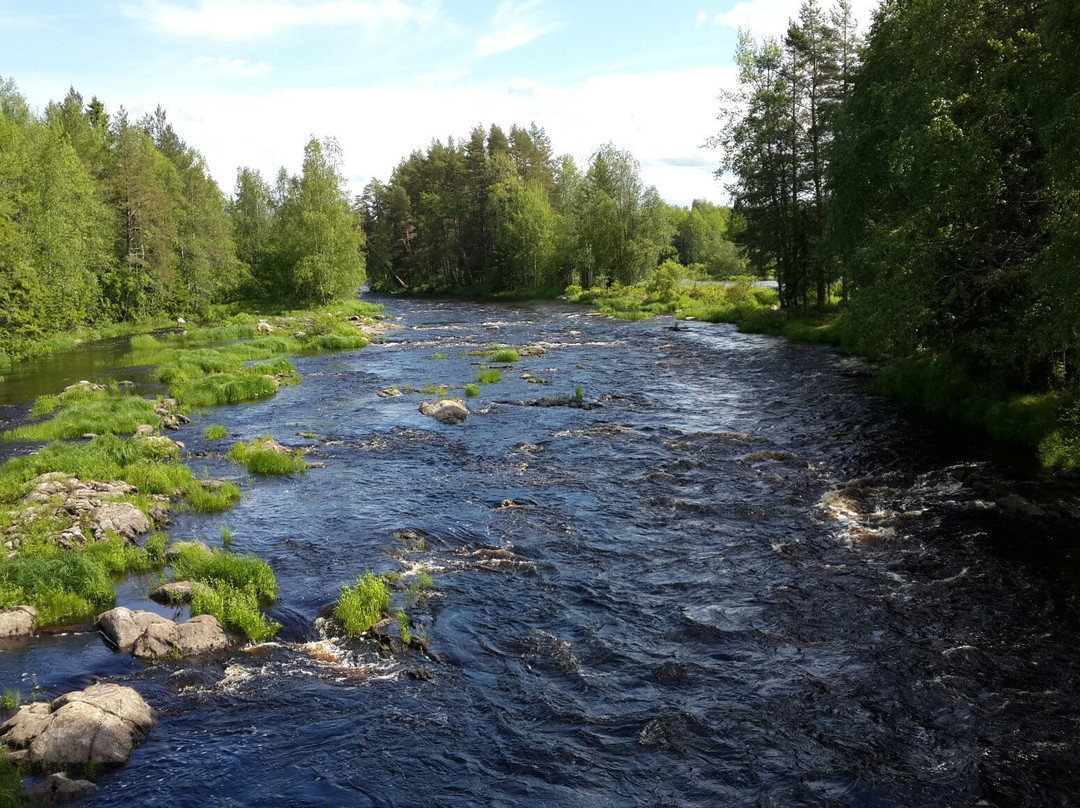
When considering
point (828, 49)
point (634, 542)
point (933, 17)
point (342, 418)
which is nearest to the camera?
point (634, 542)

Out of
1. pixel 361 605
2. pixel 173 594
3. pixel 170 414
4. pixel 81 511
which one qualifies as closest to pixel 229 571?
pixel 173 594

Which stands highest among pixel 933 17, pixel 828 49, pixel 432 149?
pixel 432 149

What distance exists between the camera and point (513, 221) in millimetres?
113250

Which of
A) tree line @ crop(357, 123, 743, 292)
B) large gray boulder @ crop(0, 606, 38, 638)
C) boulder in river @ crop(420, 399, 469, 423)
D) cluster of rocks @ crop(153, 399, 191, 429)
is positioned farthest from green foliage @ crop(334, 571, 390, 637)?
tree line @ crop(357, 123, 743, 292)

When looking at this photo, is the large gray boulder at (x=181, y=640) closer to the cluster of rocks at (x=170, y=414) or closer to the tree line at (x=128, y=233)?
the cluster of rocks at (x=170, y=414)

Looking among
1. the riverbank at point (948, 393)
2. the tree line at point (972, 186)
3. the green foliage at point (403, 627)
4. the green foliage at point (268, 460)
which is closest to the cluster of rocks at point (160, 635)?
the green foliage at point (403, 627)

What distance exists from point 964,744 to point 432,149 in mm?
142277

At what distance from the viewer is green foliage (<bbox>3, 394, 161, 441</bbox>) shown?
95.3 ft

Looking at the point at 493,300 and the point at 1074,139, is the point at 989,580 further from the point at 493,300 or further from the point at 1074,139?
the point at 493,300

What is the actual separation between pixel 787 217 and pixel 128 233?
65.3 m

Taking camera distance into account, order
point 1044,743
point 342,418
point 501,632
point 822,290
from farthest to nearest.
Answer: point 822,290, point 342,418, point 501,632, point 1044,743

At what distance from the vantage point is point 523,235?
360 feet

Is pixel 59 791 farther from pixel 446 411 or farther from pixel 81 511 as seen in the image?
pixel 446 411

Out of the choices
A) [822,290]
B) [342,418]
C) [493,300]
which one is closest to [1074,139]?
[342,418]
